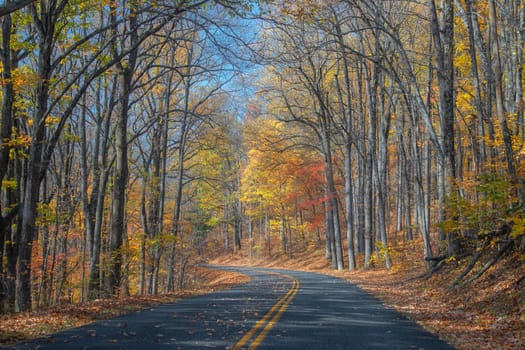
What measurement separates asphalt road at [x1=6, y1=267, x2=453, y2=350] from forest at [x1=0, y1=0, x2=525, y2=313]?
3557 millimetres

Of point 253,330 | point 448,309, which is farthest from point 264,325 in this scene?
point 448,309

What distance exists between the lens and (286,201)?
140ft

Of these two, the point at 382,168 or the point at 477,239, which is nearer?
the point at 477,239

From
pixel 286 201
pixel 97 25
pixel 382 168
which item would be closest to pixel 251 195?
pixel 286 201

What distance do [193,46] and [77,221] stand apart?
14288 millimetres

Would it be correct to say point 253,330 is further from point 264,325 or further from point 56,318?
point 56,318

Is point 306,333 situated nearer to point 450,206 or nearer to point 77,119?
point 450,206

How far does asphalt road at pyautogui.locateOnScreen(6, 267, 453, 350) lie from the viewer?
699 centimetres

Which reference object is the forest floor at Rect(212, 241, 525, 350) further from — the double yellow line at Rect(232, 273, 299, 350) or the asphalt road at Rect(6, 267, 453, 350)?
the double yellow line at Rect(232, 273, 299, 350)

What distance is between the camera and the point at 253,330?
8258 mm

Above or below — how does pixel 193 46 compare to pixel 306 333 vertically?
above

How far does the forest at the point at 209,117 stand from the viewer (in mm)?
12820

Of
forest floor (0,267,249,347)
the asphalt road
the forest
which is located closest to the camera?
the asphalt road

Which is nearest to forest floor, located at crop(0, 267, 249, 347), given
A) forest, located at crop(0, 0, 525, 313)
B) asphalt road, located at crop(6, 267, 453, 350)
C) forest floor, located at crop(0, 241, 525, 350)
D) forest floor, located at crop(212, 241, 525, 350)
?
forest floor, located at crop(0, 241, 525, 350)
